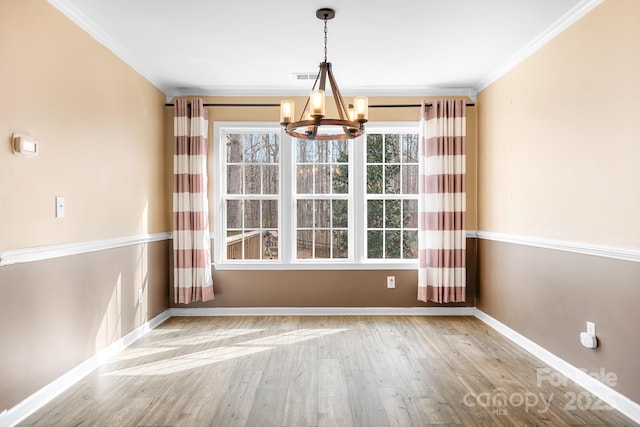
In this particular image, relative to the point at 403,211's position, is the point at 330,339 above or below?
below

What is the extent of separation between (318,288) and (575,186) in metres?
2.75

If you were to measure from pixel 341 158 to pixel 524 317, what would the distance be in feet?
8.13

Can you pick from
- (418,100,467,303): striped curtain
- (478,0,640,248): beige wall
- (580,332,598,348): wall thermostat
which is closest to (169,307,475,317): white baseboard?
(418,100,467,303): striped curtain

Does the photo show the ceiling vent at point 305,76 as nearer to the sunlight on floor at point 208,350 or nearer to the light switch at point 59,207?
the light switch at point 59,207

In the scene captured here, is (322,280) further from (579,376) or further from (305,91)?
(579,376)

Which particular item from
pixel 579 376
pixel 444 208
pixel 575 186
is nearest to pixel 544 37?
pixel 575 186

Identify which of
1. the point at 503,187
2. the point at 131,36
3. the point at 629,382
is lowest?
the point at 629,382

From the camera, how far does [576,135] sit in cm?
290

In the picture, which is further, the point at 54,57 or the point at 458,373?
the point at 458,373

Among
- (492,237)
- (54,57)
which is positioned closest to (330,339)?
(492,237)

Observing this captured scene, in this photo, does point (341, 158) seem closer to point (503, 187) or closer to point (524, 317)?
point (503, 187)

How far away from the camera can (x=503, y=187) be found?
13.3 ft

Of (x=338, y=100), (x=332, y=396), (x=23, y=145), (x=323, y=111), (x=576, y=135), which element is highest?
(x=338, y=100)

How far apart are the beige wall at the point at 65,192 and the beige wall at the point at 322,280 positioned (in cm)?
90
